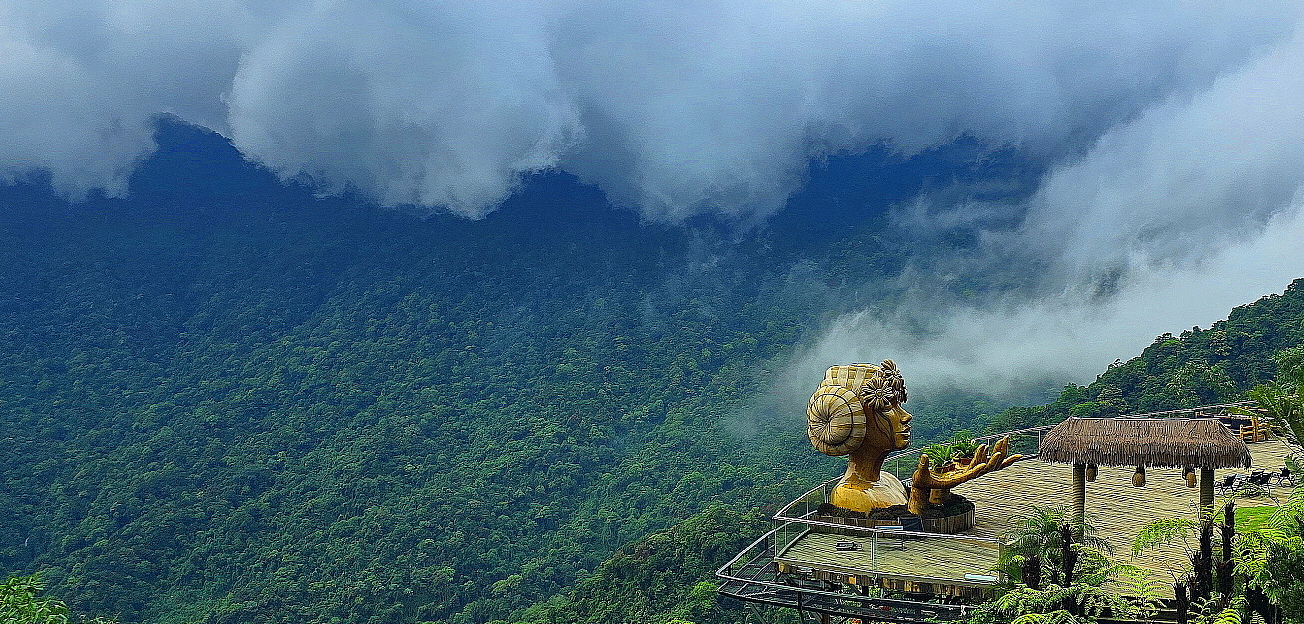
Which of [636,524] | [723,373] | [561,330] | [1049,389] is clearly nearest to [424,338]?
[561,330]

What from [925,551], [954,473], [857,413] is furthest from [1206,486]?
[857,413]

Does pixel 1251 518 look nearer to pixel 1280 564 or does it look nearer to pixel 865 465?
pixel 1280 564

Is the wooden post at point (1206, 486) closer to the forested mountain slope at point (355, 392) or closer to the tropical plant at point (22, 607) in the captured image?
the tropical plant at point (22, 607)

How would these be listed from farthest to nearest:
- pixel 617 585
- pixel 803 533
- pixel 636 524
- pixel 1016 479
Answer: pixel 636 524 → pixel 617 585 → pixel 1016 479 → pixel 803 533

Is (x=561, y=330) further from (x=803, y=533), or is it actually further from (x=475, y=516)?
(x=803, y=533)

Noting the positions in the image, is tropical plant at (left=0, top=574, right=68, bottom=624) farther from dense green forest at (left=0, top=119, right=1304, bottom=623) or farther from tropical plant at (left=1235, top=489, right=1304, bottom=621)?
dense green forest at (left=0, top=119, right=1304, bottom=623)

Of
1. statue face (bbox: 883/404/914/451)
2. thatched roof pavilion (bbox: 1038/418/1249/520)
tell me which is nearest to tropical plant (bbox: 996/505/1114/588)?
thatched roof pavilion (bbox: 1038/418/1249/520)
